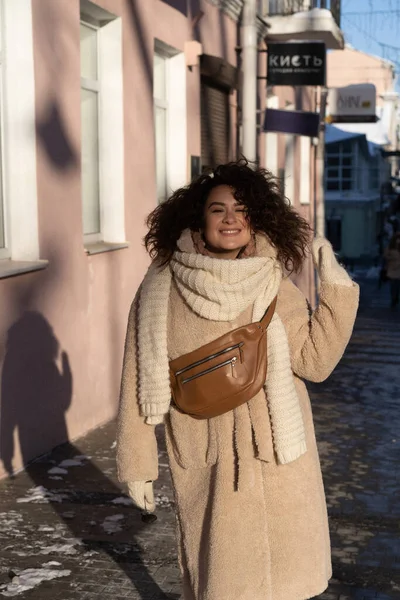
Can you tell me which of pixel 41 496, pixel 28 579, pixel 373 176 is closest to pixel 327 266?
pixel 28 579

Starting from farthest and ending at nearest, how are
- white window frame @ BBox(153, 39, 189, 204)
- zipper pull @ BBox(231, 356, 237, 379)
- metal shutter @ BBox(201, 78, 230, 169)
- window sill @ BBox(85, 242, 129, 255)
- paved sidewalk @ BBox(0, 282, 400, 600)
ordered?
1. metal shutter @ BBox(201, 78, 230, 169)
2. white window frame @ BBox(153, 39, 189, 204)
3. window sill @ BBox(85, 242, 129, 255)
4. paved sidewalk @ BBox(0, 282, 400, 600)
5. zipper pull @ BBox(231, 356, 237, 379)

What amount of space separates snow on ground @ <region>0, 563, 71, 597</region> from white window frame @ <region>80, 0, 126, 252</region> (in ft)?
13.5

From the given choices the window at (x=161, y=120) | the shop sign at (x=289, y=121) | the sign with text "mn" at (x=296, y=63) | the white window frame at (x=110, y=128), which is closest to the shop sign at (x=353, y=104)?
the sign with text "mn" at (x=296, y=63)

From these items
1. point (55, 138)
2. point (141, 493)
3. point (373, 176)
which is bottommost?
point (141, 493)

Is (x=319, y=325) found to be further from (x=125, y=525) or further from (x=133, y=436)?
(x=125, y=525)

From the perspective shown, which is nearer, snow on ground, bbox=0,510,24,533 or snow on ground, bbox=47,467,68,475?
snow on ground, bbox=0,510,24,533

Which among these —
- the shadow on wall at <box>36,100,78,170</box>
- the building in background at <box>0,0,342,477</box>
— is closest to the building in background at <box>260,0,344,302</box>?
the building in background at <box>0,0,342,477</box>

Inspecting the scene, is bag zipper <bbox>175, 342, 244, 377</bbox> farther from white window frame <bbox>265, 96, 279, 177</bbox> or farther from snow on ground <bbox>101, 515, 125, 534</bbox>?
white window frame <bbox>265, 96, 279, 177</bbox>

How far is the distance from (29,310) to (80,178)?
1.36 m

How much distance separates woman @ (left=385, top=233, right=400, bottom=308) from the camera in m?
22.9

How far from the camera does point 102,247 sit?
29.6 feet

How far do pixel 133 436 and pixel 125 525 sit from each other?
2497mm

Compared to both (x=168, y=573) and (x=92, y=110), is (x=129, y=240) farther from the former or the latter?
(x=168, y=573)

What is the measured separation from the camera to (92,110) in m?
9.20
